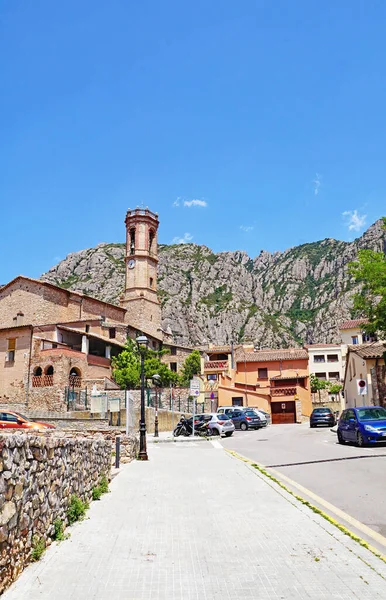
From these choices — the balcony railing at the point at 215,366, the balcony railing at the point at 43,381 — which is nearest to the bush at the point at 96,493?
the balcony railing at the point at 43,381

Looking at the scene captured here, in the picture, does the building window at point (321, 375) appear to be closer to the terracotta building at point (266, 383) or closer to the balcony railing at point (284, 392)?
the terracotta building at point (266, 383)

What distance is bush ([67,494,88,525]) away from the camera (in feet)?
20.4

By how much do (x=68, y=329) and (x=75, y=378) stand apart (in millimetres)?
6646

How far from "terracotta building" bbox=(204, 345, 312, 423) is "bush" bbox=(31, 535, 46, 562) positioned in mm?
44547

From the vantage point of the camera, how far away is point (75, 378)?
40.5 metres

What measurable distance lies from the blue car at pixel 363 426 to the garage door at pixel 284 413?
2931 cm

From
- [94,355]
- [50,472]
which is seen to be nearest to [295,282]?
[94,355]

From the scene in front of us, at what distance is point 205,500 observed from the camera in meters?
8.15

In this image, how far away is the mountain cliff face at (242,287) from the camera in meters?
113

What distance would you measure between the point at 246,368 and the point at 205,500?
51.1 m

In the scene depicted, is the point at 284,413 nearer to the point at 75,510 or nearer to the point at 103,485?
the point at 103,485

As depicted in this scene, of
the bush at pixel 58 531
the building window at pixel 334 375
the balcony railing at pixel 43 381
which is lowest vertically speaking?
the bush at pixel 58 531

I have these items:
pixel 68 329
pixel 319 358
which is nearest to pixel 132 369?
pixel 68 329

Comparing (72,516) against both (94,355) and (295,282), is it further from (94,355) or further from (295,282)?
(295,282)
